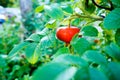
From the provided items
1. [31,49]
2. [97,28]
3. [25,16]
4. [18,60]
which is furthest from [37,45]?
[25,16]

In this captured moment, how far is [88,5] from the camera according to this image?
71 cm

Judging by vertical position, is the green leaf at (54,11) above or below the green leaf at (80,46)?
above

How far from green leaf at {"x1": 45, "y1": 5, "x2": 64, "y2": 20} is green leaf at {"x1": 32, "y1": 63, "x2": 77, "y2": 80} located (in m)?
0.26

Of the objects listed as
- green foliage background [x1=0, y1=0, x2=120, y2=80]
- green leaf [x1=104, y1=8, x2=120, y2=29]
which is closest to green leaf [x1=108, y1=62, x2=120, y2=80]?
green foliage background [x1=0, y1=0, x2=120, y2=80]

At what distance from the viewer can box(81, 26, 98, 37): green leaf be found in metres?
0.67

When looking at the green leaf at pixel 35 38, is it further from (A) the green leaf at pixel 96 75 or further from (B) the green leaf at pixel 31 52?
(A) the green leaf at pixel 96 75

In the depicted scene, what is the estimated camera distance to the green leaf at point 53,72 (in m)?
0.34

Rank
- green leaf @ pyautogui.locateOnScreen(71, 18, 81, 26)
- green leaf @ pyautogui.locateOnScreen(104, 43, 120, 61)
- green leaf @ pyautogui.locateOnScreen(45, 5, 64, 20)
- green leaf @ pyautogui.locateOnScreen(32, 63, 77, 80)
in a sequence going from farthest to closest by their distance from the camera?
green leaf @ pyautogui.locateOnScreen(71, 18, 81, 26) → green leaf @ pyautogui.locateOnScreen(45, 5, 64, 20) → green leaf @ pyautogui.locateOnScreen(104, 43, 120, 61) → green leaf @ pyautogui.locateOnScreen(32, 63, 77, 80)

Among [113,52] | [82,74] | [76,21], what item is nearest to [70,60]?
[82,74]

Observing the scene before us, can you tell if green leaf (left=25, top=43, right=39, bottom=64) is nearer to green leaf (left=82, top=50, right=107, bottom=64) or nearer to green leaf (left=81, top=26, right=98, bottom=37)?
green leaf (left=81, top=26, right=98, bottom=37)

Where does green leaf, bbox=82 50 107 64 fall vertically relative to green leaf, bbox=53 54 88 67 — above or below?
below

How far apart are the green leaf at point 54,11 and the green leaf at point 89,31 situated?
7cm

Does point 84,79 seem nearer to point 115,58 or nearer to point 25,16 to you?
point 115,58

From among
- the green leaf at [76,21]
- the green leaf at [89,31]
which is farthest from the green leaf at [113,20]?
the green leaf at [76,21]
